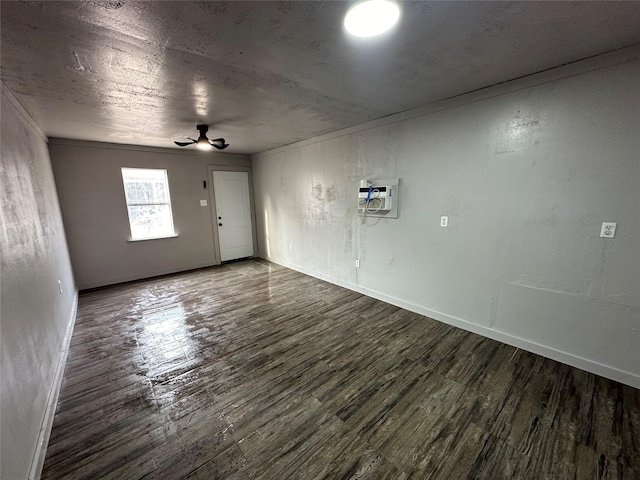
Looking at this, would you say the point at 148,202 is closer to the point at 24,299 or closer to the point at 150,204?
the point at 150,204

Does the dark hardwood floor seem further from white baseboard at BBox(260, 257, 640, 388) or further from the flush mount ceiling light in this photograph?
the flush mount ceiling light

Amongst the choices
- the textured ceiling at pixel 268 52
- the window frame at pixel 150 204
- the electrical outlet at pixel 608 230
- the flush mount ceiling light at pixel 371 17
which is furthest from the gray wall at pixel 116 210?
the electrical outlet at pixel 608 230

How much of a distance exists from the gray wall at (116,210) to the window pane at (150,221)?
0.42ft

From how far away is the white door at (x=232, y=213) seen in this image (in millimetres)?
5582

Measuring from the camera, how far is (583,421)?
1.70 metres

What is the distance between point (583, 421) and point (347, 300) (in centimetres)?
241

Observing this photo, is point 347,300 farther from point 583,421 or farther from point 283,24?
point 283,24

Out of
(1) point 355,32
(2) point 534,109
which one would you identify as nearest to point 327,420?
(1) point 355,32

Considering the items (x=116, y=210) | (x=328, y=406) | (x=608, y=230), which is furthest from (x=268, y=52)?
(x=116, y=210)

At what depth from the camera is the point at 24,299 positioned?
5.62ft

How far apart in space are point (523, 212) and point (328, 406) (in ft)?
7.72

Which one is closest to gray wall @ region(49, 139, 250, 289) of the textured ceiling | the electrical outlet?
the textured ceiling

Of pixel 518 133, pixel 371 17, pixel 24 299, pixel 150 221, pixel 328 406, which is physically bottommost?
pixel 328 406

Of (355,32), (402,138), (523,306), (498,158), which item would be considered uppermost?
(355,32)
